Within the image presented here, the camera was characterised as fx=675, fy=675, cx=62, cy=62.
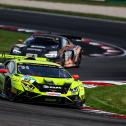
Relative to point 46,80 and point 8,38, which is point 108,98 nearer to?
point 46,80

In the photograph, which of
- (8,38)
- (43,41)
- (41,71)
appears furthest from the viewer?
(8,38)

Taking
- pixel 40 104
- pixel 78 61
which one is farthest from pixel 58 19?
pixel 40 104

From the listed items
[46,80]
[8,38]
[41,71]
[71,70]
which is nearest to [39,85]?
[46,80]

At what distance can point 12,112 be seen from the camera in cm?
1393

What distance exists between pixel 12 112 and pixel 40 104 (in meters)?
2.57

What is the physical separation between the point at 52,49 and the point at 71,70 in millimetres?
1083

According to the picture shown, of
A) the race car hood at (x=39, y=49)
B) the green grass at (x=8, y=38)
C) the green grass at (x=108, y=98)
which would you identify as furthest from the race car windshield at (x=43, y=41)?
the green grass at (x=108, y=98)

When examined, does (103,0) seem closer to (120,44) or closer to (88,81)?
(120,44)

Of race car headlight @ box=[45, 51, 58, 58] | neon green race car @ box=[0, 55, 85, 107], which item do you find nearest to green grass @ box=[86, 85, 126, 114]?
neon green race car @ box=[0, 55, 85, 107]

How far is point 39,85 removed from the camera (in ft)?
53.2

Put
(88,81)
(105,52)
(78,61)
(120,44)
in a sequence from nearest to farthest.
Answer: (88,81) < (78,61) < (105,52) < (120,44)

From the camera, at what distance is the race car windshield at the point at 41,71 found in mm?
17031

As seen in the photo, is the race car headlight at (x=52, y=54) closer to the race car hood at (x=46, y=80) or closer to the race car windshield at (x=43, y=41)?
the race car windshield at (x=43, y=41)

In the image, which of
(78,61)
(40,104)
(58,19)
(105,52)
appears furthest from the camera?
(58,19)
